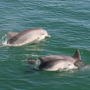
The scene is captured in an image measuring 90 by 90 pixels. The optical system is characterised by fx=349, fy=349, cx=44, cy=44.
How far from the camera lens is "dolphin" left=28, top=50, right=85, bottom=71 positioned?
1850 cm

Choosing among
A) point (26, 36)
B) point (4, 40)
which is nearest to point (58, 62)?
point (26, 36)

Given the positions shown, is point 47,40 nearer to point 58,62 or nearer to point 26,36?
point 26,36

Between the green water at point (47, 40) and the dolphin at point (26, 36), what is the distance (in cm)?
59

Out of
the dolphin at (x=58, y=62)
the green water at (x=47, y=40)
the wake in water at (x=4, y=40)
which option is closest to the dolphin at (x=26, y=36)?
the wake in water at (x=4, y=40)

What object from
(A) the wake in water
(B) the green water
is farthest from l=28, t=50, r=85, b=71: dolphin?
(A) the wake in water

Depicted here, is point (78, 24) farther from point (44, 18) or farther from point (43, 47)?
point (43, 47)

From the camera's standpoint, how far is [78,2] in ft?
104

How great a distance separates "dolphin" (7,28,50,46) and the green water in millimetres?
591

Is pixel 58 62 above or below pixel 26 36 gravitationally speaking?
below

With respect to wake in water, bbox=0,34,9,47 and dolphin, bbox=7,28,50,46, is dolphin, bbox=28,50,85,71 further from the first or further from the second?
wake in water, bbox=0,34,9,47

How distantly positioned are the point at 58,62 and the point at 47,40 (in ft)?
16.6

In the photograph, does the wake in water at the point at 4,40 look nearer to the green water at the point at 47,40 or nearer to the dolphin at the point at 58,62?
the green water at the point at 47,40

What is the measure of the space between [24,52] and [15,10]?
883cm

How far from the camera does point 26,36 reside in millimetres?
22891
